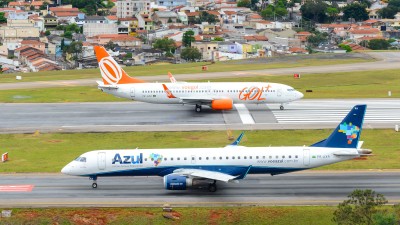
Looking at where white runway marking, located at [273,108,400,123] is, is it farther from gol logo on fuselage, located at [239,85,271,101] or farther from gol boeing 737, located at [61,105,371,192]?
gol boeing 737, located at [61,105,371,192]

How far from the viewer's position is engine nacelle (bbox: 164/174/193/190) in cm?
5644

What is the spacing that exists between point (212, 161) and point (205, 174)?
1.32 m

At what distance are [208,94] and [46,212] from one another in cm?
4453

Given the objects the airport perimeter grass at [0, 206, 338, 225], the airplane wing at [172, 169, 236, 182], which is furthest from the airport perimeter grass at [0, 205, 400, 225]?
the airplane wing at [172, 169, 236, 182]

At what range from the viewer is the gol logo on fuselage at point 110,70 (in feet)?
319

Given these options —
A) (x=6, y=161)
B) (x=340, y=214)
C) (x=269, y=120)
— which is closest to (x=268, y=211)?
(x=340, y=214)

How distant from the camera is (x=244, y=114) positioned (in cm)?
9306

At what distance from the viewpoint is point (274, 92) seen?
94.9 metres

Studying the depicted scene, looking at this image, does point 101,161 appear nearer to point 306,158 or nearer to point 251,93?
point 306,158

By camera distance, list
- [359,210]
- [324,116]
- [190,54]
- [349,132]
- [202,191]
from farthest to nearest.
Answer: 1. [190,54]
2. [324,116]
3. [349,132]
4. [202,191]
5. [359,210]

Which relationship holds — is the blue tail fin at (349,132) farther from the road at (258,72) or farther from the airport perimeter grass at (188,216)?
the road at (258,72)

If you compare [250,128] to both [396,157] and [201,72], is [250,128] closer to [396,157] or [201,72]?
[396,157]

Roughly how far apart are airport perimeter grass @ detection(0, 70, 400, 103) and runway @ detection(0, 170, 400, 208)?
45.4m

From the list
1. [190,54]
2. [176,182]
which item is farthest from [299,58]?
[176,182]
